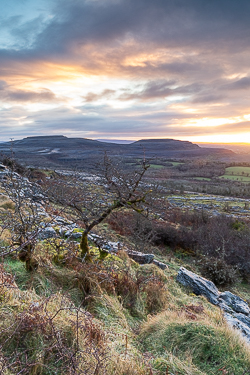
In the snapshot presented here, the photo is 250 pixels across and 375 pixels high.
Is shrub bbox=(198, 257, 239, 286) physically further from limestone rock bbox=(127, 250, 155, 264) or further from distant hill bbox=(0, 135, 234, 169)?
distant hill bbox=(0, 135, 234, 169)

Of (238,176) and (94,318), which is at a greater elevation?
(94,318)

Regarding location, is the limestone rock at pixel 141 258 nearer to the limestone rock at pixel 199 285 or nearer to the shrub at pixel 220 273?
the limestone rock at pixel 199 285

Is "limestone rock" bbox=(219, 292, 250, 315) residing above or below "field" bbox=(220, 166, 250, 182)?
above

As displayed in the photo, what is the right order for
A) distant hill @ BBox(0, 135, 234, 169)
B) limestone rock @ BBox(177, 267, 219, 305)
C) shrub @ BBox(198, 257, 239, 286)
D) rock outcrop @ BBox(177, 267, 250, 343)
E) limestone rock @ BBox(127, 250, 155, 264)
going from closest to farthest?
rock outcrop @ BBox(177, 267, 250, 343)
limestone rock @ BBox(177, 267, 219, 305)
limestone rock @ BBox(127, 250, 155, 264)
shrub @ BBox(198, 257, 239, 286)
distant hill @ BBox(0, 135, 234, 169)

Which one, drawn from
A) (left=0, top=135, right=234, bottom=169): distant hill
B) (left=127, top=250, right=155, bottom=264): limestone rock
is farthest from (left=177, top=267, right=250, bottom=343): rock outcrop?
(left=0, top=135, right=234, bottom=169): distant hill

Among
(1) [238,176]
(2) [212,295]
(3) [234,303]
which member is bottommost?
(1) [238,176]

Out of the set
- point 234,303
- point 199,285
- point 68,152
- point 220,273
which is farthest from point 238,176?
point 68,152

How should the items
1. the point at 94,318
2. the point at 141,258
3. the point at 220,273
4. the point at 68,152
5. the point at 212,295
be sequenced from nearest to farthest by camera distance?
the point at 94,318, the point at 212,295, the point at 141,258, the point at 220,273, the point at 68,152

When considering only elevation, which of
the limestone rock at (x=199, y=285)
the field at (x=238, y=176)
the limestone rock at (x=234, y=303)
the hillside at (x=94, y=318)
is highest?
the hillside at (x=94, y=318)

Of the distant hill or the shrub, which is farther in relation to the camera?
the distant hill

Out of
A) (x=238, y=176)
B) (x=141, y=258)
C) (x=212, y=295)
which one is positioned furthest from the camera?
(x=238, y=176)

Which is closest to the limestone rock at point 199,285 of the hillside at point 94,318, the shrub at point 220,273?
the hillside at point 94,318

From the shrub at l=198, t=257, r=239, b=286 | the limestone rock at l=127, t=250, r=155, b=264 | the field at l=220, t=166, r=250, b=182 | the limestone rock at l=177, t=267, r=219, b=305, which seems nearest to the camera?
the limestone rock at l=177, t=267, r=219, b=305

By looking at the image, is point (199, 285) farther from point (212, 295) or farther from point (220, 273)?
point (220, 273)
